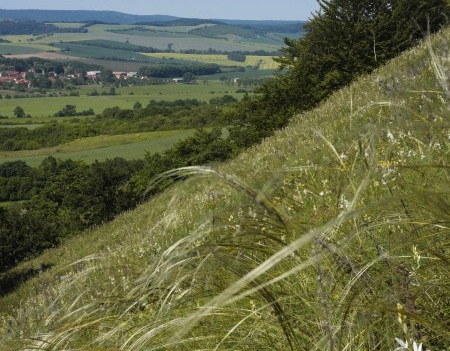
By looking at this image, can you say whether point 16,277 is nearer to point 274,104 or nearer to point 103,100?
point 274,104

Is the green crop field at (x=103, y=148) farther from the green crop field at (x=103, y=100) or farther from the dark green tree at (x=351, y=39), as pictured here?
the dark green tree at (x=351, y=39)

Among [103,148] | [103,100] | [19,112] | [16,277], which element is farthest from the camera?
[103,100]

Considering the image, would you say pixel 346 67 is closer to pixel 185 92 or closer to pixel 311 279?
pixel 311 279

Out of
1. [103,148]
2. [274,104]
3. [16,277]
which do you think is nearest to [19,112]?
[103,148]

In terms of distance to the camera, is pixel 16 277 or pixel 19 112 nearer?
pixel 16 277

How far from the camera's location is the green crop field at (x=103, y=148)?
335 ft

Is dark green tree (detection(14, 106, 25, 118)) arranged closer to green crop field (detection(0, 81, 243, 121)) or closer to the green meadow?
the green meadow

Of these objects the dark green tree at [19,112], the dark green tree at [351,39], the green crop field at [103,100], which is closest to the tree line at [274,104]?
the dark green tree at [351,39]

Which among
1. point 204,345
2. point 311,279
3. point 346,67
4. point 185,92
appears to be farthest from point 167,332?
point 185,92

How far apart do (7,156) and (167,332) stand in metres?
125

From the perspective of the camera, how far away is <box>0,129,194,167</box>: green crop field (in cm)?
10225

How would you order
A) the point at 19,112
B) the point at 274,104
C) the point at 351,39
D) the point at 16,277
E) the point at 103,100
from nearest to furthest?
the point at 16,277 < the point at 351,39 < the point at 274,104 < the point at 19,112 < the point at 103,100

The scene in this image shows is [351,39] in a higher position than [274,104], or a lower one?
higher

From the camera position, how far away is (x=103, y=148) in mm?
113125
